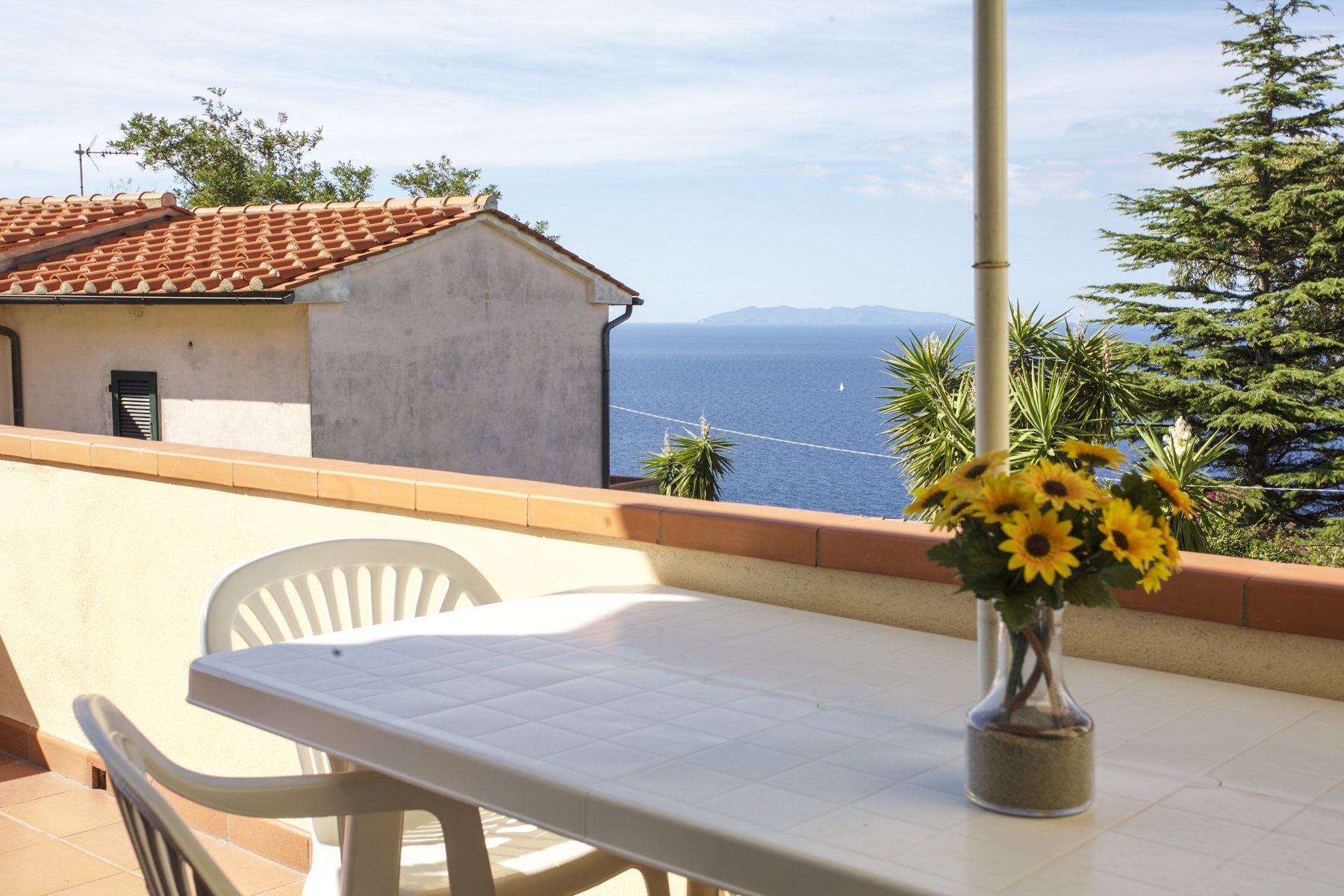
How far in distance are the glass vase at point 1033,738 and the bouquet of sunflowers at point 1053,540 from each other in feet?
0.14

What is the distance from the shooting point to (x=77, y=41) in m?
36.5

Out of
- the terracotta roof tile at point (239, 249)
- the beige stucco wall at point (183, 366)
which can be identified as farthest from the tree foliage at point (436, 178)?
the beige stucco wall at point (183, 366)

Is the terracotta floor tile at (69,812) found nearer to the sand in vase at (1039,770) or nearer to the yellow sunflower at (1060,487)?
the sand in vase at (1039,770)

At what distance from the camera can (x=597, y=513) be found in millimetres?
2711

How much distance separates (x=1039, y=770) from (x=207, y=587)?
2.95m

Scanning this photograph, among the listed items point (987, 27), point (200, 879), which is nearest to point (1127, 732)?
point (987, 27)

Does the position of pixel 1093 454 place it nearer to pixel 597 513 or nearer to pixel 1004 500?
pixel 1004 500

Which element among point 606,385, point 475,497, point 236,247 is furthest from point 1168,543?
point 606,385

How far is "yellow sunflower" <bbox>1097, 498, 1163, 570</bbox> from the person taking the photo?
1.20 metres

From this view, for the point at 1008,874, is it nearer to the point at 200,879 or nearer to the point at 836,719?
the point at 836,719

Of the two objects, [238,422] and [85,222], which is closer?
[238,422]

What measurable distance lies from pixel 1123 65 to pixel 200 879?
3006 inches

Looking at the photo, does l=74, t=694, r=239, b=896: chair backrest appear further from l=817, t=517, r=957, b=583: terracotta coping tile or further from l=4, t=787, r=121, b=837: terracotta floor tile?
l=4, t=787, r=121, b=837: terracotta floor tile

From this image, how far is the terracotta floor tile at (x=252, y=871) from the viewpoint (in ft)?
10.7
